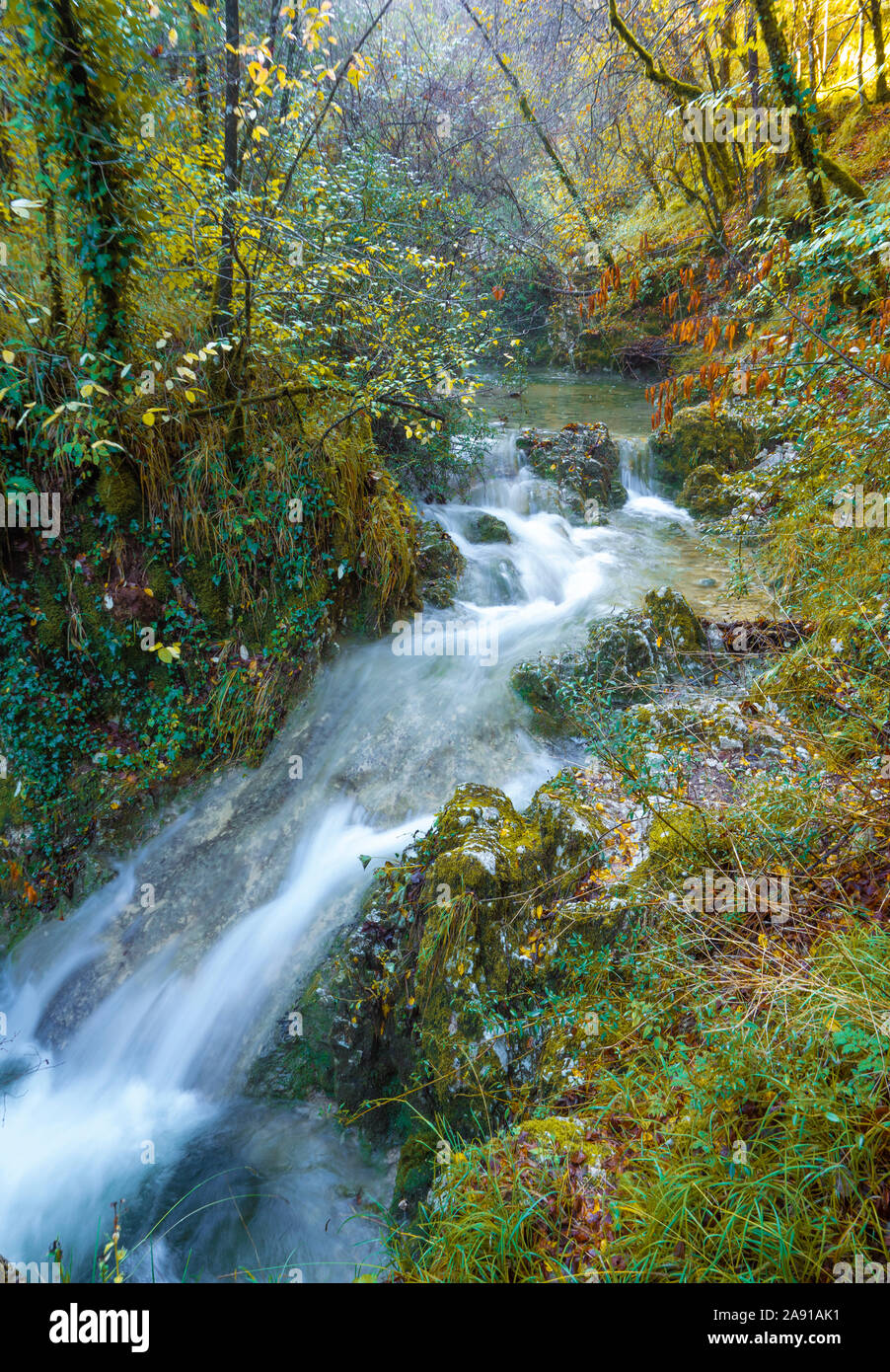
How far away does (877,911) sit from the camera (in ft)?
7.82

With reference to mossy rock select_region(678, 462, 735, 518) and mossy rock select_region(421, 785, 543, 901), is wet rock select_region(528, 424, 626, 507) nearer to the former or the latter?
mossy rock select_region(678, 462, 735, 518)

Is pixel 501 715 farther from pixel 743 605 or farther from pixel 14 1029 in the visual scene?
pixel 14 1029


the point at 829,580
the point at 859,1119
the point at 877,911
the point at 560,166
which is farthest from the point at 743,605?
the point at 560,166

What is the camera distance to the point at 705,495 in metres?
9.62

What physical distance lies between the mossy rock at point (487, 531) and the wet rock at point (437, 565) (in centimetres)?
95

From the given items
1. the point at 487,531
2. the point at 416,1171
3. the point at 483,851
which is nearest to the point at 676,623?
the point at 487,531

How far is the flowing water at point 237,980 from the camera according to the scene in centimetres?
352

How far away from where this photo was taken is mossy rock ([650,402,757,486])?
971cm

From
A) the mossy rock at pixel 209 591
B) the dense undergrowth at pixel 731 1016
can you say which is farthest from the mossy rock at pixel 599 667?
the mossy rock at pixel 209 591

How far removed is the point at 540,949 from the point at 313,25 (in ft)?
21.5

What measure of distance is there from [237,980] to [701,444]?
1043 centimetres

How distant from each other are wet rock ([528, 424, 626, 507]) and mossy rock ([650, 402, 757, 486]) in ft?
2.79
